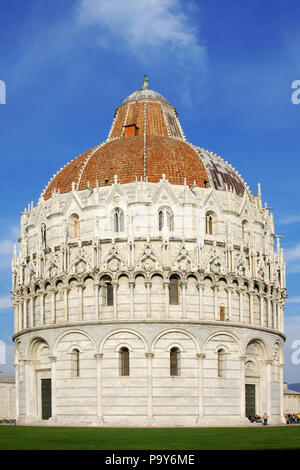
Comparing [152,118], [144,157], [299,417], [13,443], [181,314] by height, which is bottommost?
[299,417]

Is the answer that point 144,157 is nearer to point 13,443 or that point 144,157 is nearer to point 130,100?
point 130,100

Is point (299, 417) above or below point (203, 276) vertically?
below

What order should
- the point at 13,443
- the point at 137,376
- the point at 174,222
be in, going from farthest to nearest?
1. the point at 174,222
2. the point at 137,376
3. the point at 13,443

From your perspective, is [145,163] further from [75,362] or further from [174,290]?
[75,362]

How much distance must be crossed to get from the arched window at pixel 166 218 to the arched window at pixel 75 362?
12.4 m

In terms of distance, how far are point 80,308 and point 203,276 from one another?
34.4 feet

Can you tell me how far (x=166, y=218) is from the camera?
5738 centimetres

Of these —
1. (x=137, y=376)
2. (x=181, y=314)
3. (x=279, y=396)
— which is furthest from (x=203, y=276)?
(x=279, y=396)

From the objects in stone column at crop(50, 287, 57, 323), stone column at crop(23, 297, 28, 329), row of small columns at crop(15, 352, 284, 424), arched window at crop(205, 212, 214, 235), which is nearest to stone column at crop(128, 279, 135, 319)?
Answer: row of small columns at crop(15, 352, 284, 424)

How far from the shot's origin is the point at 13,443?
3075 centimetres

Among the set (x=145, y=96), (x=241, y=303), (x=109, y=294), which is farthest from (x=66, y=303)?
(x=145, y=96)

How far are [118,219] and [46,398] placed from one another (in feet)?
54.4

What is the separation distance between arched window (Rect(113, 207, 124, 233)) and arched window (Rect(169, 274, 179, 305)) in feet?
20.0

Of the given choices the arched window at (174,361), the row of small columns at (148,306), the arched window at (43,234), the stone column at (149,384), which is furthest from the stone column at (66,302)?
the arched window at (174,361)
